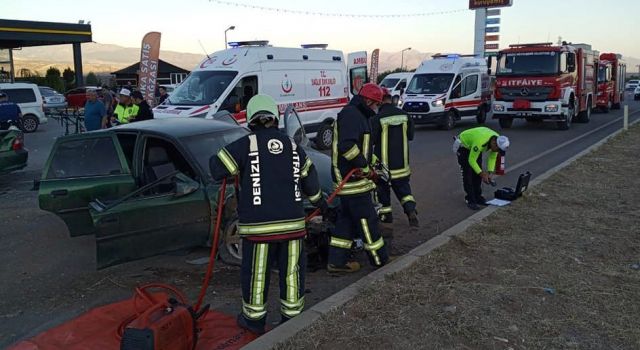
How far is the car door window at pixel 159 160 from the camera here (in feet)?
18.6

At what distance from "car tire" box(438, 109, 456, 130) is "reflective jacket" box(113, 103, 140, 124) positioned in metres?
10.8

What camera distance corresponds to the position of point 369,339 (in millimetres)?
3607

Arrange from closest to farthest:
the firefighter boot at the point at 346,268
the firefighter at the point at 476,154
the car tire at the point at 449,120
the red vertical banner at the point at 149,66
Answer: the firefighter boot at the point at 346,268
the firefighter at the point at 476,154
the red vertical banner at the point at 149,66
the car tire at the point at 449,120

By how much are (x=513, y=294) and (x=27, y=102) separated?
2053cm

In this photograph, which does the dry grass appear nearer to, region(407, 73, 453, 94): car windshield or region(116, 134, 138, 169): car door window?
region(116, 134, 138, 169): car door window

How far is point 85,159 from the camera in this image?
5734 millimetres

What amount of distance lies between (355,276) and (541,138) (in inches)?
511

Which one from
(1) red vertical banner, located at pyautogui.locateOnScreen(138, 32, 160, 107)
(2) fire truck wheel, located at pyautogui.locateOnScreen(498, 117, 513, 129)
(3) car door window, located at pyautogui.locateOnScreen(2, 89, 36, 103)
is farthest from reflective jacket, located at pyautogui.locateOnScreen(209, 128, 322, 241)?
(3) car door window, located at pyautogui.locateOnScreen(2, 89, 36, 103)

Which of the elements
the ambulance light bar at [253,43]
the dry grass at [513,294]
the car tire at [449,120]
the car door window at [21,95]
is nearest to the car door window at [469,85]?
the car tire at [449,120]

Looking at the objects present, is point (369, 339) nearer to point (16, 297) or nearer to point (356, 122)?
point (356, 122)

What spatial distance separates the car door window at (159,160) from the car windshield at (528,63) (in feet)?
47.9

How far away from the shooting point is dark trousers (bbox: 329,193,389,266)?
5.08 m

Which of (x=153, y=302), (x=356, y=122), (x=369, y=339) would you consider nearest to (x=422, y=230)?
(x=356, y=122)

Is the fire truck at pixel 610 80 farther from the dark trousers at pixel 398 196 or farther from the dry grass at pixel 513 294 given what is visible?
the dark trousers at pixel 398 196
